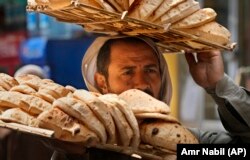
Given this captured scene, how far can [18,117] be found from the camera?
2225mm

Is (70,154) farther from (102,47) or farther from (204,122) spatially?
(204,122)

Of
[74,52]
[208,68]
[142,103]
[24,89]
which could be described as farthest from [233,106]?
[74,52]

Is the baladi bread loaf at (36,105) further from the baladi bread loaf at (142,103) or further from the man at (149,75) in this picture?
the man at (149,75)

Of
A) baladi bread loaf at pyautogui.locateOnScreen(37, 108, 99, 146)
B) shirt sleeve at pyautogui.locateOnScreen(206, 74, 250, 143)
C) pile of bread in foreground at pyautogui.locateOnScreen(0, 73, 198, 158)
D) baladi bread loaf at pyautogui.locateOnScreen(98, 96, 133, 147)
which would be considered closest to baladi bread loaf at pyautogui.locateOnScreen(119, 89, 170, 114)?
pile of bread in foreground at pyautogui.locateOnScreen(0, 73, 198, 158)

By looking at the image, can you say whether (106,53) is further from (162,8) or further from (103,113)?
(103,113)

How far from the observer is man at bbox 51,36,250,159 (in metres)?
2.67

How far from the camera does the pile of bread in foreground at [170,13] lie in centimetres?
245

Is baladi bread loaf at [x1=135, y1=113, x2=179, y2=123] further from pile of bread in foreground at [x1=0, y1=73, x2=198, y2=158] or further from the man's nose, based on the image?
the man's nose

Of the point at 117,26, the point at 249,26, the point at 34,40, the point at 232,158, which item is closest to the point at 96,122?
the point at 232,158

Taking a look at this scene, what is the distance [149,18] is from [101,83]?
0.34m

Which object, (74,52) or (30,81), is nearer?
(30,81)

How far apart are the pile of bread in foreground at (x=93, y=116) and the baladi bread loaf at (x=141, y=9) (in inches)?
9.5

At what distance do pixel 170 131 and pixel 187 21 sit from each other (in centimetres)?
45

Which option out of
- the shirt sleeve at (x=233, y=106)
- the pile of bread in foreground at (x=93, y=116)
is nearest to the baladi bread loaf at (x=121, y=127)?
the pile of bread in foreground at (x=93, y=116)
